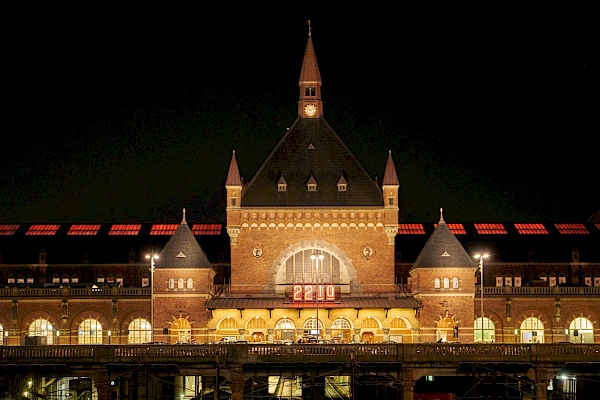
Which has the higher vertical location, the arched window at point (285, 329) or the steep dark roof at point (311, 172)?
the steep dark roof at point (311, 172)

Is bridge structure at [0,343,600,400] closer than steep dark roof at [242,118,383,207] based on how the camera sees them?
Yes

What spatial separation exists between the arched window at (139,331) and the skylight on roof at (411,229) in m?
31.5

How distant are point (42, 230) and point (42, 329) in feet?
69.0

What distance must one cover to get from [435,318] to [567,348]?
88.8 ft

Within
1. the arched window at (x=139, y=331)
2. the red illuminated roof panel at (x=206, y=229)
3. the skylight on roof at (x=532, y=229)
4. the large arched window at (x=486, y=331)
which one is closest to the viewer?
the large arched window at (x=486, y=331)

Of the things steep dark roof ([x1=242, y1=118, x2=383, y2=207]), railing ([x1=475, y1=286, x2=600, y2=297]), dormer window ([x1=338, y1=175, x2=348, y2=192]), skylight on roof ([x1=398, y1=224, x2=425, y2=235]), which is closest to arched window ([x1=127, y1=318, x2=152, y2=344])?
steep dark roof ([x1=242, y1=118, x2=383, y2=207])

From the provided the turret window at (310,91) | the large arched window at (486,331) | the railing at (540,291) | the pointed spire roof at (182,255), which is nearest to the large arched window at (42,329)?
the pointed spire roof at (182,255)

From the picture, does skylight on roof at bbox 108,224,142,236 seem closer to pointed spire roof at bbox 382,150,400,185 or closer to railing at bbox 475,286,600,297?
pointed spire roof at bbox 382,150,400,185

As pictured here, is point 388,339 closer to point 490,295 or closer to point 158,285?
point 490,295

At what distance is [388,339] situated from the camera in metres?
101

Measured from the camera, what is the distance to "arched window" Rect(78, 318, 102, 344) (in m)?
110

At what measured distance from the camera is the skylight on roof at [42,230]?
127625 millimetres

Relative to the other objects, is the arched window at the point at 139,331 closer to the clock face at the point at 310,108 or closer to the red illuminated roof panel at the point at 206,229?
the red illuminated roof panel at the point at 206,229

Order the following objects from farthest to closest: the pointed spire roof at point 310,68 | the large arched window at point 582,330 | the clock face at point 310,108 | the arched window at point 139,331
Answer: the pointed spire roof at point 310,68 < the clock face at point 310,108 < the arched window at point 139,331 < the large arched window at point 582,330
